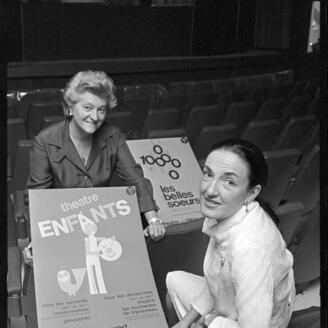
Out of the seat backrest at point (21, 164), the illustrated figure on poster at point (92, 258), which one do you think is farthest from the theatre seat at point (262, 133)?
the illustrated figure on poster at point (92, 258)

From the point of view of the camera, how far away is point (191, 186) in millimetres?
1100

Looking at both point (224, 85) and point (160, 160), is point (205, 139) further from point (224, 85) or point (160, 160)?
point (224, 85)

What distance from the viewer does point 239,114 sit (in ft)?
6.54

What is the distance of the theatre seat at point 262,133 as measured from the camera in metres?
1.57

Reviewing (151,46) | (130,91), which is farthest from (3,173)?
(151,46)

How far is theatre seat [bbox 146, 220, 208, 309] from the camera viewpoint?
2.73 feet

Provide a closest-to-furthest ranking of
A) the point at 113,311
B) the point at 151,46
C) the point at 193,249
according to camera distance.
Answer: the point at 113,311, the point at 193,249, the point at 151,46

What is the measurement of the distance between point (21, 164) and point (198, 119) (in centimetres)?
71

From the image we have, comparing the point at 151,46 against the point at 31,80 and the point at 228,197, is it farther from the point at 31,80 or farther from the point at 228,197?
the point at 228,197

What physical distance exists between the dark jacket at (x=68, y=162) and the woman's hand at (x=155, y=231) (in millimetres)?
51

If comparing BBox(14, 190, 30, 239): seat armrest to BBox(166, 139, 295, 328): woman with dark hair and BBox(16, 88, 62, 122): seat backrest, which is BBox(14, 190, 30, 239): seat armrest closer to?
BBox(166, 139, 295, 328): woman with dark hair

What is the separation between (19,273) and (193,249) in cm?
24

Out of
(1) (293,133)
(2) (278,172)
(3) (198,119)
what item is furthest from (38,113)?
(2) (278,172)

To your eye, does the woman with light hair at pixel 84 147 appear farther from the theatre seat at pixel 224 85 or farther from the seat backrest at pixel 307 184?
the theatre seat at pixel 224 85
